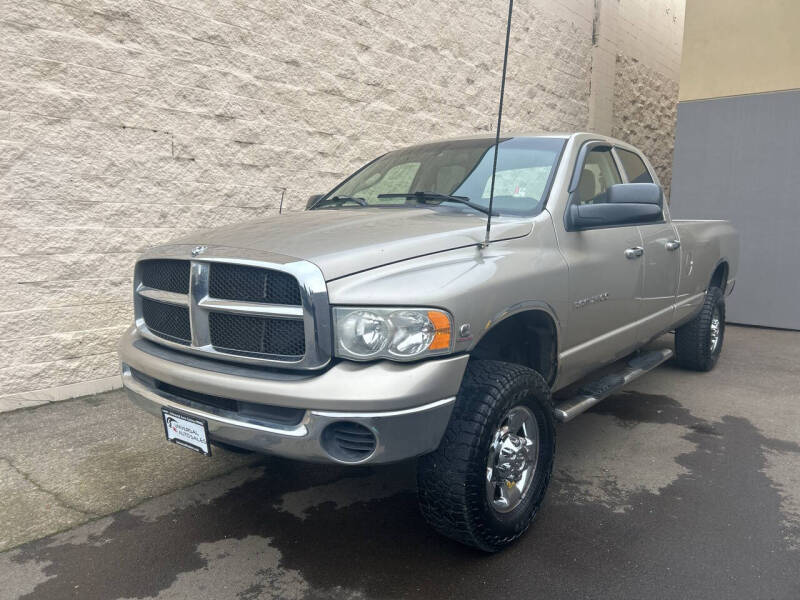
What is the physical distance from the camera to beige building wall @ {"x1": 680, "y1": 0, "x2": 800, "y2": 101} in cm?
761

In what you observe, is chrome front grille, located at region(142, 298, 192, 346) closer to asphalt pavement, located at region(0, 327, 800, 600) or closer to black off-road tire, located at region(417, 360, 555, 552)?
asphalt pavement, located at region(0, 327, 800, 600)

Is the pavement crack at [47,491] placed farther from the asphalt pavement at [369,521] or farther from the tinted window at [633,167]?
the tinted window at [633,167]

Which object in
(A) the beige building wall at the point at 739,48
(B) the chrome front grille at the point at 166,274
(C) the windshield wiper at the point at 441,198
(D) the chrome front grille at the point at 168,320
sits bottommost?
(D) the chrome front grille at the point at 168,320

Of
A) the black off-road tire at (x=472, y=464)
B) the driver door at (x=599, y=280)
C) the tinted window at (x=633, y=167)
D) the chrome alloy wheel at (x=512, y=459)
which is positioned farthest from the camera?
the tinted window at (x=633, y=167)

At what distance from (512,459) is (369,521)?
78 cm

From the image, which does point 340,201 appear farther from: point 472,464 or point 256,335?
point 472,464

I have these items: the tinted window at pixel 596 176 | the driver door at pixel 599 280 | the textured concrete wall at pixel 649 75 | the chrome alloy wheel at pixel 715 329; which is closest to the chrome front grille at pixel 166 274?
the driver door at pixel 599 280

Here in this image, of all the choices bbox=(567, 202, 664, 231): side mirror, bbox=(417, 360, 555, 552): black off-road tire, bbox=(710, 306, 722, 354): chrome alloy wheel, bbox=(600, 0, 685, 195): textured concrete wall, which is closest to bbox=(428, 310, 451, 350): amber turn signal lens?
bbox=(417, 360, 555, 552): black off-road tire

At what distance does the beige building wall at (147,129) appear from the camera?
4.40 meters

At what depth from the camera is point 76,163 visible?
4.59 meters

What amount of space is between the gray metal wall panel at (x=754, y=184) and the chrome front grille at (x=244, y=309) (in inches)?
287

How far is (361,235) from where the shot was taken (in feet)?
9.01

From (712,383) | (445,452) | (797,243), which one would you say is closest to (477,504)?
(445,452)

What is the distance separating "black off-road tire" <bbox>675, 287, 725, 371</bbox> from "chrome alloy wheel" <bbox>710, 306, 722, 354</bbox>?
6 cm
